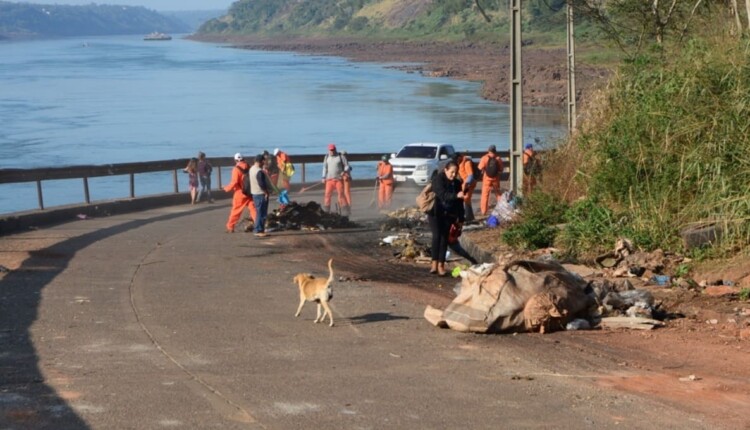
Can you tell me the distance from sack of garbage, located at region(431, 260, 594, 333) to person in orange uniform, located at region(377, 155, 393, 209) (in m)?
16.7

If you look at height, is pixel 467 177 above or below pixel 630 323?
below

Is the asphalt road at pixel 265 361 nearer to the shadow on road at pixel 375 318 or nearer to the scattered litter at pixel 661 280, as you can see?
the shadow on road at pixel 375 318

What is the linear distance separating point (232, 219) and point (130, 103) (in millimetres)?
68513

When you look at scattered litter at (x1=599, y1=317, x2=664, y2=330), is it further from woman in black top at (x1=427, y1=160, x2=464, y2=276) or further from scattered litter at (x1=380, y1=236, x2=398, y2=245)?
scattered litter at (x1=380, y1=236, x2=398, y2=245)

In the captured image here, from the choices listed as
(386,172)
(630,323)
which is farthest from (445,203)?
(386,172)

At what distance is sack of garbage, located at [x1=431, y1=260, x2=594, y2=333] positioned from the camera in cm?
1151

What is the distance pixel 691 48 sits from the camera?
59.4 feet

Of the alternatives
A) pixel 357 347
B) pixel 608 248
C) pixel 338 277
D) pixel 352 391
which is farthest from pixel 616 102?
pixel 352 391

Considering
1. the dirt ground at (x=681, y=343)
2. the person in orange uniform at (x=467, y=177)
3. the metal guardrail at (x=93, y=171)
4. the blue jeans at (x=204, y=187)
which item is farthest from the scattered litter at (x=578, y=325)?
the blue jeans at (x=204, y=187)

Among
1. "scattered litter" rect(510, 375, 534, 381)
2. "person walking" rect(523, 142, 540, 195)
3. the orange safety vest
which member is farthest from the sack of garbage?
the orange safety vest

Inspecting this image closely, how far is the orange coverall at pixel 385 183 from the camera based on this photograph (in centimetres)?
2877

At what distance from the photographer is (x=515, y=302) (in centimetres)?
1159

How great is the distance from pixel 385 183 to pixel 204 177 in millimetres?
5313

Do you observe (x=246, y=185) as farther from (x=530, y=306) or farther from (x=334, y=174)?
(x=530, y=306)
